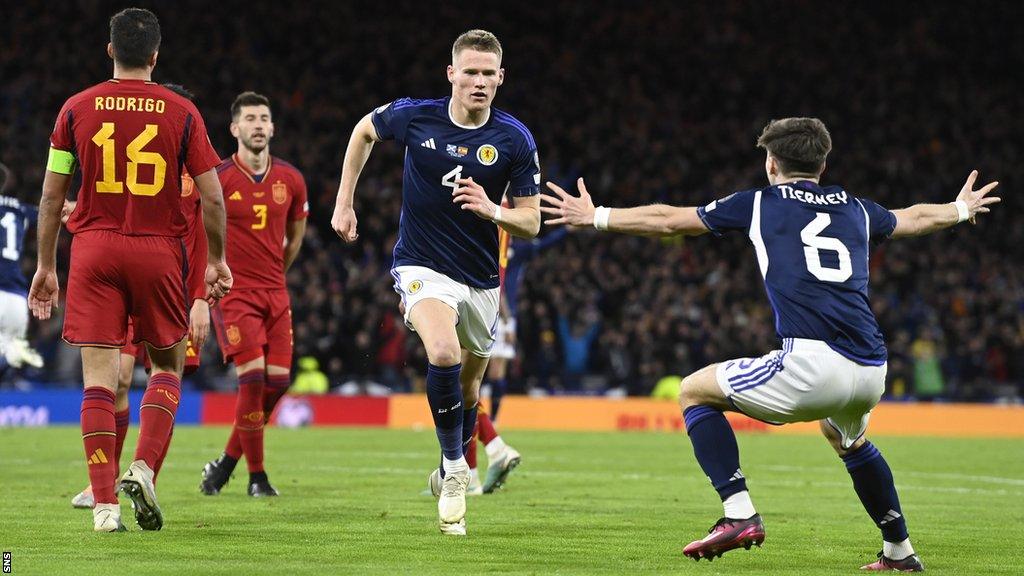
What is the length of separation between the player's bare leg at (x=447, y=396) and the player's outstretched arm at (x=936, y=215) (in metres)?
2.45

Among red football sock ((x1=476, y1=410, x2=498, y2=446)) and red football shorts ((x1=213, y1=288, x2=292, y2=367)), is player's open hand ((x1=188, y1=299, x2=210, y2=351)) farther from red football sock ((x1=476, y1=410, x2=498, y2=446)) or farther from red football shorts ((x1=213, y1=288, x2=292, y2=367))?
red football sock ((x1=476, y1=410, x2=498, y2=446))

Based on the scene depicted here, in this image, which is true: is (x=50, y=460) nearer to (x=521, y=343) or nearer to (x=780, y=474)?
(x=780, y=474)

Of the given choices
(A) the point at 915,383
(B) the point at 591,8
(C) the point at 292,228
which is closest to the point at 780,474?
(C) the point at 292,228

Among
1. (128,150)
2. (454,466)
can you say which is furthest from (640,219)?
(128,150)

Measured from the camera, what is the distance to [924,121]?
33750 mm

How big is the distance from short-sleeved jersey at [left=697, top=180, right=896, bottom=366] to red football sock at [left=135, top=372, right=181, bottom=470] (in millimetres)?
3212

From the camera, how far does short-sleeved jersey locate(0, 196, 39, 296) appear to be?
34.4 feet

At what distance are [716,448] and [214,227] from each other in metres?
2.91

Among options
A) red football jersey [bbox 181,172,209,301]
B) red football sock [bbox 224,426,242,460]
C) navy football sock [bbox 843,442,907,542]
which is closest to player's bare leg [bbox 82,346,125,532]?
red football jersey [bbox 181,172,209,301]

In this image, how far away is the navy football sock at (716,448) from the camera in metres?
6.36

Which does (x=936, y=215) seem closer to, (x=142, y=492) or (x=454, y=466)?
(x=454, y=466)

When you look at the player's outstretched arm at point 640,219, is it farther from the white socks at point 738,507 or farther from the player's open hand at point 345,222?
the player's open hand at point 345,222

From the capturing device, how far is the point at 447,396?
7.76 meters

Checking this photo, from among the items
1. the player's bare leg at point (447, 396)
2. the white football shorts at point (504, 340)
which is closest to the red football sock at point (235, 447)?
the player's bare leg at point (447, 396)
